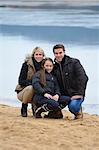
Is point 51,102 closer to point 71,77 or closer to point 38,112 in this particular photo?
point 38,112

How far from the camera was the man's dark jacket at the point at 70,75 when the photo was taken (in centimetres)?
523

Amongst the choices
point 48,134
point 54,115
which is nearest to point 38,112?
point 54,115

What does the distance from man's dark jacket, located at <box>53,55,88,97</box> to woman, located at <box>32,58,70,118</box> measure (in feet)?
0.21

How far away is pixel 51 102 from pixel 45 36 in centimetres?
278

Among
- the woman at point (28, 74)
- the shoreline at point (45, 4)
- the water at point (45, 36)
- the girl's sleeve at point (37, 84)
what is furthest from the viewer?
the shoreline at point (45, 4)

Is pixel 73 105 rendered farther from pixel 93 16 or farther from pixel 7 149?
pixel 93 16

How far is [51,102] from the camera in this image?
515 centimetres

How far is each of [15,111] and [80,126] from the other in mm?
1434

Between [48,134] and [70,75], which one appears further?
[70,75]

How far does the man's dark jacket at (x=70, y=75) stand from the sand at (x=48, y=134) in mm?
293

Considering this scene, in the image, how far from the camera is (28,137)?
4246mm

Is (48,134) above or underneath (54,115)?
underneath

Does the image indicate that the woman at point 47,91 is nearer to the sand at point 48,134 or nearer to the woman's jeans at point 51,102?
the woman's jeans at point 51,102

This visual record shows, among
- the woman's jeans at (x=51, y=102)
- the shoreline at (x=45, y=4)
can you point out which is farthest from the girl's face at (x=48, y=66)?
the shoreline at (x=45, y=4)
